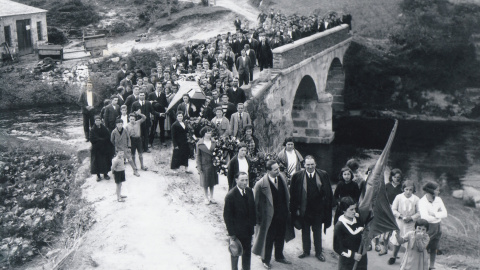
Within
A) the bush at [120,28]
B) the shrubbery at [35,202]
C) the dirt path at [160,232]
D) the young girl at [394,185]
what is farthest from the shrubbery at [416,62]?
the young girl at [394,185]

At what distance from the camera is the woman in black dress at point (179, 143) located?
11.1 metres

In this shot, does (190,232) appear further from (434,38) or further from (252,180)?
(434,38)

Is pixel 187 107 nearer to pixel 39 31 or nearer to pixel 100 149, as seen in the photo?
pixel 100 149

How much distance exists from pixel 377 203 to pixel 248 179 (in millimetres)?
2228

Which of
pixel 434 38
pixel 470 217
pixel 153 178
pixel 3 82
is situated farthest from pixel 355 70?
pixel 153 178

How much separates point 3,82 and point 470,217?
63.9ft

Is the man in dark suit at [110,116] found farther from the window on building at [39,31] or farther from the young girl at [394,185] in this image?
the window on building at [39,31]

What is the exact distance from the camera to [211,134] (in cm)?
1028

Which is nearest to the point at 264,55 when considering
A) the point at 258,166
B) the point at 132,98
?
the point at 132,98

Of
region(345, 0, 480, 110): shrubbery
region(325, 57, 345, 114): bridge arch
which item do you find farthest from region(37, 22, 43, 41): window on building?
region(345, 0, 480, 110): shrubbery

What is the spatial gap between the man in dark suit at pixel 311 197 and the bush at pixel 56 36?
25.5m

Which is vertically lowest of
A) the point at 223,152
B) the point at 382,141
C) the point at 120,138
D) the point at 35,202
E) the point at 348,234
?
the point at 382,141

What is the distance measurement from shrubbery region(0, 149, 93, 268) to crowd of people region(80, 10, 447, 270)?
1.06 metres

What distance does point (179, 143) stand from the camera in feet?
36.5
